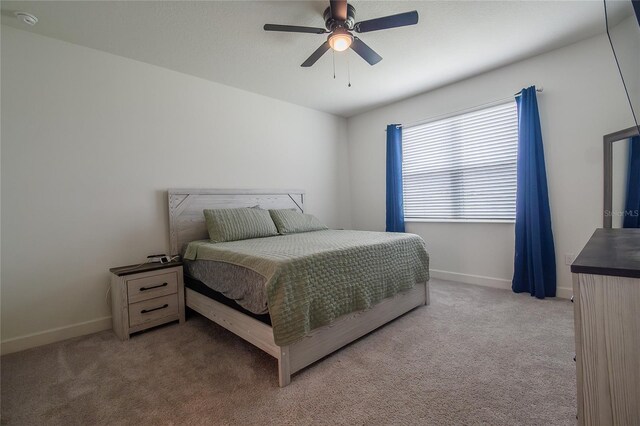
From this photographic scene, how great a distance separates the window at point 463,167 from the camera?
123 inches

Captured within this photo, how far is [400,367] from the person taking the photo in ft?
5.65

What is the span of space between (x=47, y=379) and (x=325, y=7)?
120 inches

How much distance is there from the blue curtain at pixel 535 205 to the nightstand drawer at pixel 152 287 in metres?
3.46

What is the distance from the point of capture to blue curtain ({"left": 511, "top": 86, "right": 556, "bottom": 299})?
2.80 metres

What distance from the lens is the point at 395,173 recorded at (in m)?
3.96

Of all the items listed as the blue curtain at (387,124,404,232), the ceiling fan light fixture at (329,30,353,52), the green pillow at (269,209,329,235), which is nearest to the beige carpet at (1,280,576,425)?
the green pillow at (269,209,329,235)

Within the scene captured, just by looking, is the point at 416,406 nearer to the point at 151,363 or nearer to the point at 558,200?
the point at 151,363

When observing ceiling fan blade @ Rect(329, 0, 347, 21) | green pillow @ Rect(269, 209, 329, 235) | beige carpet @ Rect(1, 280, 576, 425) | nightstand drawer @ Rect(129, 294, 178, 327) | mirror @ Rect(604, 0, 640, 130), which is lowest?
beige carpet @ Rect(1, 280, 576, 425)

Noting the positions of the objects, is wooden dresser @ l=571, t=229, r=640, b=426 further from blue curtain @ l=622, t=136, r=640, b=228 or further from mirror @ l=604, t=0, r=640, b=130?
blue curtain @ l=622, t=136, r=640, b=228

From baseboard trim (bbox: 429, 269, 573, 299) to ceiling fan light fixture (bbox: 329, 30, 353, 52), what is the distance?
115 inches


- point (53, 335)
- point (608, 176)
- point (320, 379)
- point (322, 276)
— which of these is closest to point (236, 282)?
point (322, 276)

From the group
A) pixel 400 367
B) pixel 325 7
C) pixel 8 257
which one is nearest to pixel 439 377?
pixel 400 367

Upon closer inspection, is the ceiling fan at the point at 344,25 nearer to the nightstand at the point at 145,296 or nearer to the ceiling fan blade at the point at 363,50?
the ceiling fan blade at the point at 363,50

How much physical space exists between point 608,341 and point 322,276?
4.23 ft
